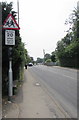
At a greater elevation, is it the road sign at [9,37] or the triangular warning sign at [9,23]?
the triangular warning sign at [9,23]

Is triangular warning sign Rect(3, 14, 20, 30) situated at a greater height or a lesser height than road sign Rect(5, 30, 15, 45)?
greater

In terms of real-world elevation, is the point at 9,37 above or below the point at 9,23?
below

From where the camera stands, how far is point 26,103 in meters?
7.91

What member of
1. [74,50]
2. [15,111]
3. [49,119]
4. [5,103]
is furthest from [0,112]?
[74,50]

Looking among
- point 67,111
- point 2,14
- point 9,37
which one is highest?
point 2,14

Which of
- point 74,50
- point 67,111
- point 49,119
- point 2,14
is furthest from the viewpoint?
point 74,50

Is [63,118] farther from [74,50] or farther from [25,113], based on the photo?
[74,50]

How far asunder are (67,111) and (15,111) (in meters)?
1.90

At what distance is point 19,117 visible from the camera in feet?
19.3

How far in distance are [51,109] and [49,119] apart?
1.30 meters

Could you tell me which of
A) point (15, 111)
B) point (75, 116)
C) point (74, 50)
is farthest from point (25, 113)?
point (74, 50)

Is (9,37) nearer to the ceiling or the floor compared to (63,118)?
nearer to the ceiling

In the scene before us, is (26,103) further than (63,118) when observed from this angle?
Yes

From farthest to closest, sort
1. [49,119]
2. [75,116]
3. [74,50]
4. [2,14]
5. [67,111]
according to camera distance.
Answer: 1. [74,50]
2. [2,14]
3. [67,111]
4. [75,116]
5. [49,119]
